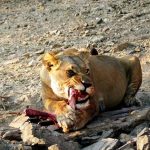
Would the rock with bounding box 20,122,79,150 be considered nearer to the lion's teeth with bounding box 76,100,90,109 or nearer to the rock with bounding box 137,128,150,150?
the lion's teeth with bounding box 76,100,90,109

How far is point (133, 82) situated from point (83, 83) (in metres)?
1.65

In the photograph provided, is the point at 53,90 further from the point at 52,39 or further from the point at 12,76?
the point at 52,39

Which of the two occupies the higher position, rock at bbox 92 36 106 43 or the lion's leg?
rock at bbox 92 36 106 43

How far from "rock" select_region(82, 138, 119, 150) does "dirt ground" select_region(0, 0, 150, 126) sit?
1.74 m

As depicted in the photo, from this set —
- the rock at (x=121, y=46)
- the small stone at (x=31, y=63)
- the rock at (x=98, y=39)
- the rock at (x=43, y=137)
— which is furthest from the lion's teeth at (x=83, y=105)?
the rock at (x=98, y=39)

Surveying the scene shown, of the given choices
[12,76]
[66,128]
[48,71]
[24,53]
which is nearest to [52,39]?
[24,53]

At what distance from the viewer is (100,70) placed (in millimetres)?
7770

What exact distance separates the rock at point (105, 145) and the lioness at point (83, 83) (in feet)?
1.74

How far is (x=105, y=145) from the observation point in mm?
6164

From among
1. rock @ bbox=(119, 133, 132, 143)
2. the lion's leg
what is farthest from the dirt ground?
rock @ bbox=(119, 133, 132, 143)

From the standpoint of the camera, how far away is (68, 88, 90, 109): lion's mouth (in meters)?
6.73

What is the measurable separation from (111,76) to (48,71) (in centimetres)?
91

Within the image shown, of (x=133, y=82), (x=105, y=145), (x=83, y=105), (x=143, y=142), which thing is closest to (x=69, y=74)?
(x=83, y=105)

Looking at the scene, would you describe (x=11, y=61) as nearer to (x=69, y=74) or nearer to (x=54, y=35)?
(x=54, y=35)
